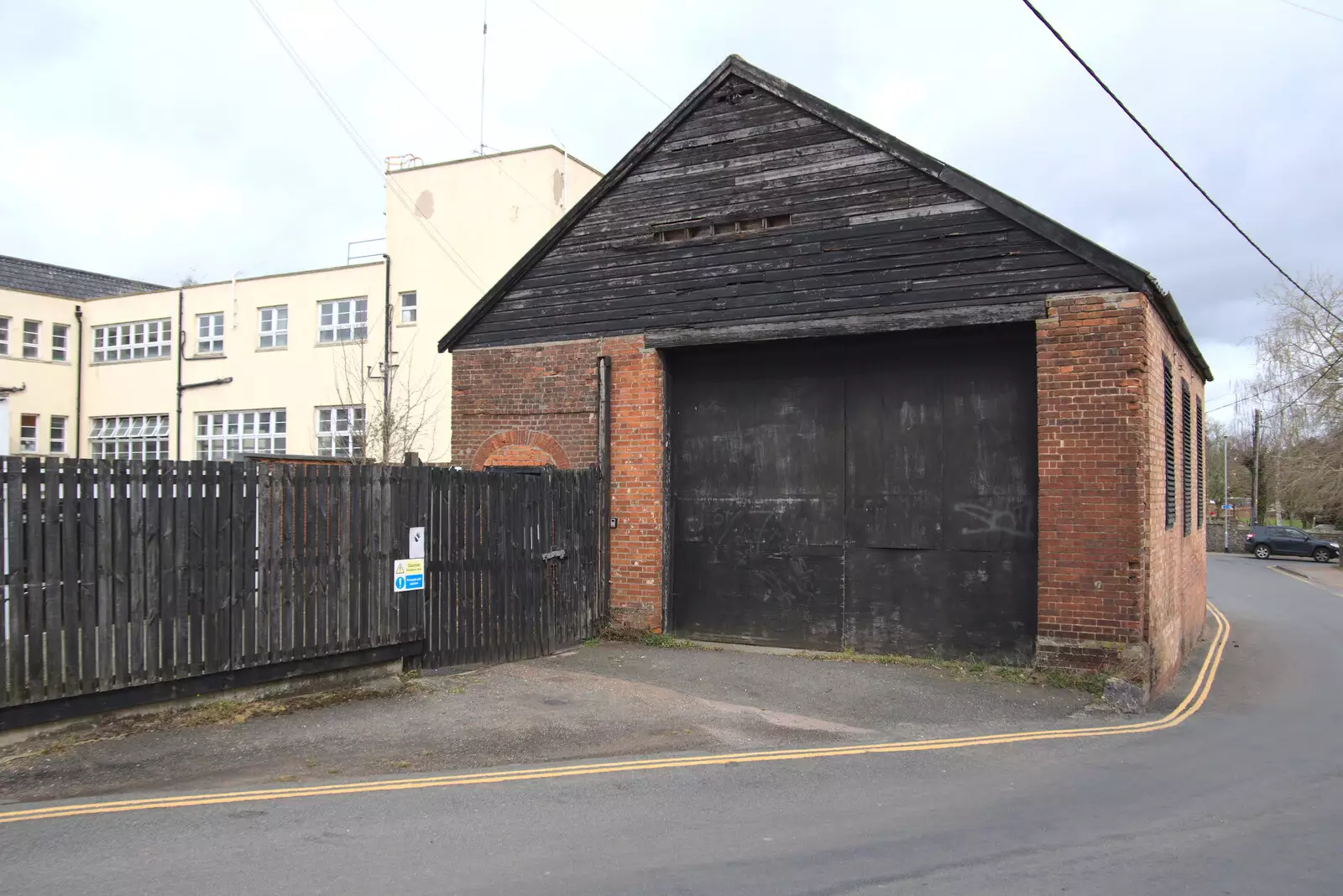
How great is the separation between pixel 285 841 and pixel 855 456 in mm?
7706

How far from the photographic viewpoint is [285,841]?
17.0ft

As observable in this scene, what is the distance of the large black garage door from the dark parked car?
1603 inches

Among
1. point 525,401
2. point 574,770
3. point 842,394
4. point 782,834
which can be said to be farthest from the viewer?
point 525,401

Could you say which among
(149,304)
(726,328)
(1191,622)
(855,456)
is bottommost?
(1191,622)

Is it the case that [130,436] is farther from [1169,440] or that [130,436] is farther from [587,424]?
[1169,440]

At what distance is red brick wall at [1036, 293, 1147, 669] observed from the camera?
9.34 meters

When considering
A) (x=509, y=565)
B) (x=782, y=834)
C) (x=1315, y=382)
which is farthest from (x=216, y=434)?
(x=1315, y=382)

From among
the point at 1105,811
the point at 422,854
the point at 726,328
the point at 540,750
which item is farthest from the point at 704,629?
the point at 422,854

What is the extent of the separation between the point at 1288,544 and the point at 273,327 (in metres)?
45.2

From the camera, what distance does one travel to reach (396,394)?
29516mm

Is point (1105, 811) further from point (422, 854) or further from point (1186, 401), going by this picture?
point (1186, 401)

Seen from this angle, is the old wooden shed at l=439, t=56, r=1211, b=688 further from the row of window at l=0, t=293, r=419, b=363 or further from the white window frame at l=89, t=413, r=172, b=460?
the white window frame at l=89, t=413, r=172, b=460

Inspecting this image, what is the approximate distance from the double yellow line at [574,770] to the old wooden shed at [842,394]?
1.53 m

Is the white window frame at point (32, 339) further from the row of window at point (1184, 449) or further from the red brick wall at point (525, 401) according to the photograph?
the row of window at point (1184, 449)
